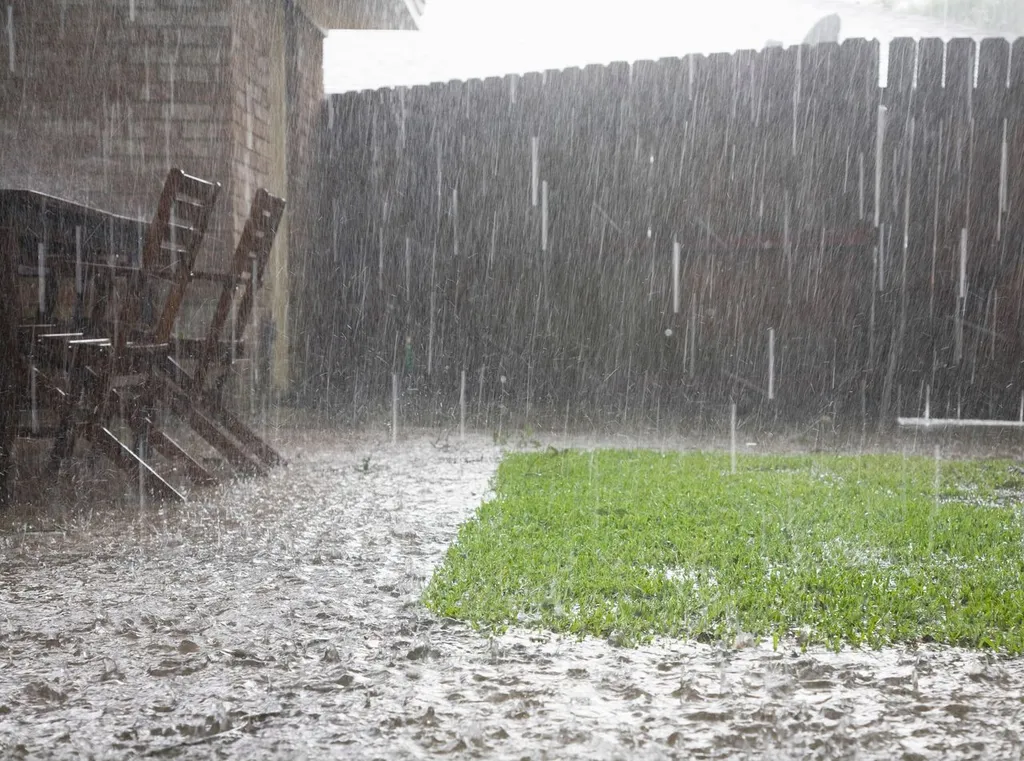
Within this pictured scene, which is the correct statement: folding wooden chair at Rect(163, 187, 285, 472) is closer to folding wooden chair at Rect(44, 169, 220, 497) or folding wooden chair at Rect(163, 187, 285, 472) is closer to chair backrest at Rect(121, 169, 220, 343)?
folding wooden chair at Rect(44, 169, 220, 497)

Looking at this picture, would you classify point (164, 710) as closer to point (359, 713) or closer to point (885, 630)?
point (359, 713)

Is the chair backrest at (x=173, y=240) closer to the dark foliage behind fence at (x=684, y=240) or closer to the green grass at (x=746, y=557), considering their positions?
the green grass at (x=746, y=557)

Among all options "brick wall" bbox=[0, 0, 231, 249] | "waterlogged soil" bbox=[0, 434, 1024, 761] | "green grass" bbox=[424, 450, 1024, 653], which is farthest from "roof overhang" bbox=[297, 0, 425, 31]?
"waterlogged soil" bbox=[0, 434, 1024, 761]

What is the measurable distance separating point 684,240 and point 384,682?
5.79 meters

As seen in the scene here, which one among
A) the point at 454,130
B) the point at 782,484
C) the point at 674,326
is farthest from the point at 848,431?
the point at 454,130

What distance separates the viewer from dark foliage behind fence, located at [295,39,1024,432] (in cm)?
650

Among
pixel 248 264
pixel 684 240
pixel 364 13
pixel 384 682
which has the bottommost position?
pixel 384 682

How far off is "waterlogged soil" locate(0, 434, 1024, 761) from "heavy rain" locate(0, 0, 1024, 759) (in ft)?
0.04

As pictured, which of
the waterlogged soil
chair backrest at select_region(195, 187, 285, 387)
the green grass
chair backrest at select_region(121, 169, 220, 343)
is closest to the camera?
the waterlogged soil

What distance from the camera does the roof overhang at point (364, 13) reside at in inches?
324

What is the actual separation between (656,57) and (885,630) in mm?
5843

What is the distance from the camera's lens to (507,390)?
767cm

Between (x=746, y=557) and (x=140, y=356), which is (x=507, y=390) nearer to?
(x=140, y=356)

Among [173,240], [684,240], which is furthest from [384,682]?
[684,240]
